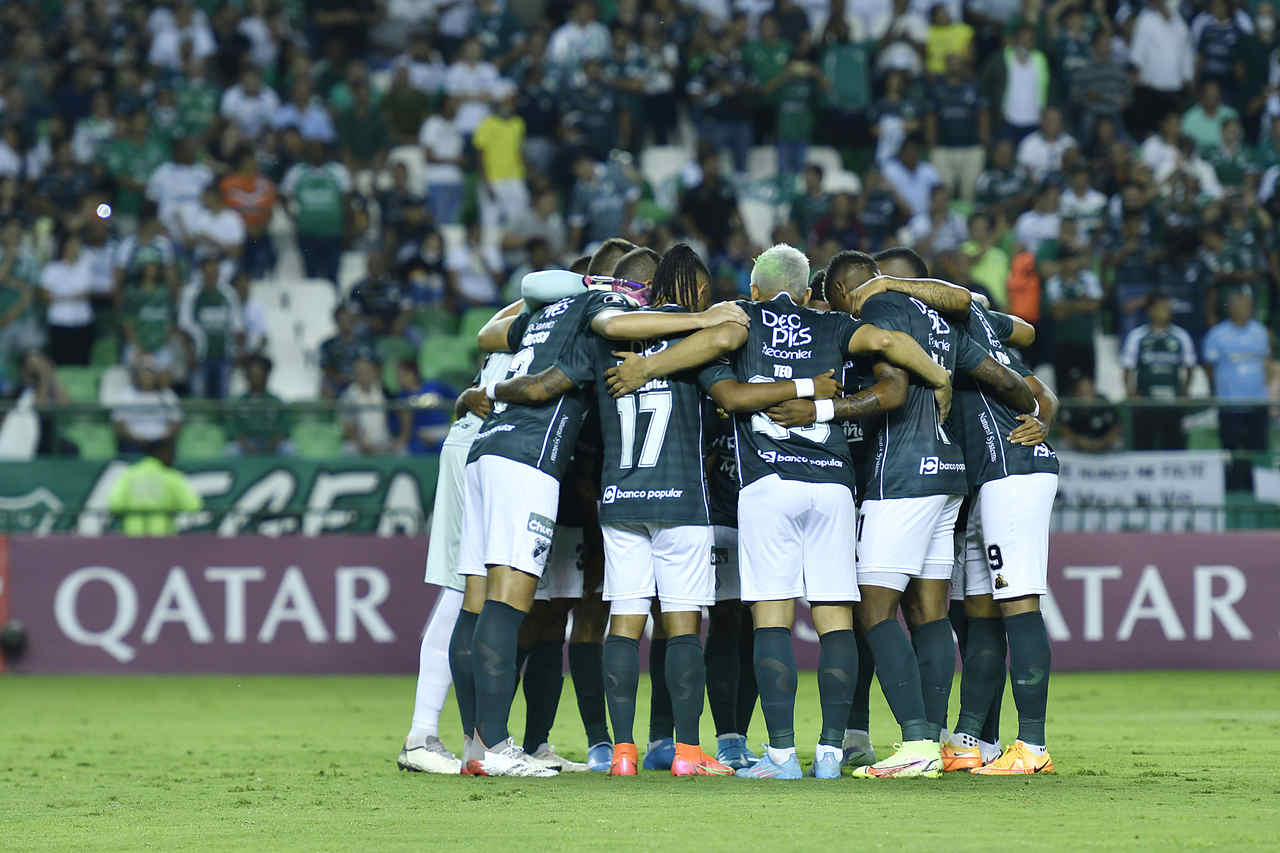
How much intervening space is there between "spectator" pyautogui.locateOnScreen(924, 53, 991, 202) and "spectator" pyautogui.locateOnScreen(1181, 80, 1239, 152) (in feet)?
7.52

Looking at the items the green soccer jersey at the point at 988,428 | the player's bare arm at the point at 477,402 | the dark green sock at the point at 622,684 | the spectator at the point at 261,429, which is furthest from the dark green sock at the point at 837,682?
the spectator at the point at 261,429

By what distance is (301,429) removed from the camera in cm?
1514

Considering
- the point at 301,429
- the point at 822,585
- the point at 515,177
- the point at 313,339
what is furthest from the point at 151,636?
the point at 822,585

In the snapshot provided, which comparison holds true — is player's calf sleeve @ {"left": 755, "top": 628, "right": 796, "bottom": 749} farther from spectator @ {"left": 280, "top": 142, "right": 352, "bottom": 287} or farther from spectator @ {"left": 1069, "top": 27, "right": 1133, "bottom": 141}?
spectator @ {"left": 1069, "top": 27, "right": 1133, "bottom": 141}

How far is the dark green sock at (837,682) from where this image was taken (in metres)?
8.06

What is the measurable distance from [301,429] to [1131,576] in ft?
22.9

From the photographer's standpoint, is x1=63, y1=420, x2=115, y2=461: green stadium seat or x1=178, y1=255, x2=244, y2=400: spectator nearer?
x1=63, y1=420, x2=115, y2=461: green stadium seat

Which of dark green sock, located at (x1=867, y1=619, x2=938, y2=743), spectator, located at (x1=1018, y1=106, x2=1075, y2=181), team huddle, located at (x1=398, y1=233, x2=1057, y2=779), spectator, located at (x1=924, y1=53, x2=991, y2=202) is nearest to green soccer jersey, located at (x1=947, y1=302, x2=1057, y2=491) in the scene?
team huddle, located at (x1=398, y1=233, x2=1057, y2=779)

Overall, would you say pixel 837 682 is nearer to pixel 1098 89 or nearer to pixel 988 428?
pixel 988 428

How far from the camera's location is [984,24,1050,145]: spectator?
68.1 ft

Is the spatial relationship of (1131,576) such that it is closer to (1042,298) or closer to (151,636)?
(1042,298)

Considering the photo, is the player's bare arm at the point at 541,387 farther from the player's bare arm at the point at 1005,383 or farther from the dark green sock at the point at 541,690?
the player's bare arm at the point at 1005,383

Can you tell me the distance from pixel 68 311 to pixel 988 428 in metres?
12.5

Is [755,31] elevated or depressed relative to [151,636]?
elevated
